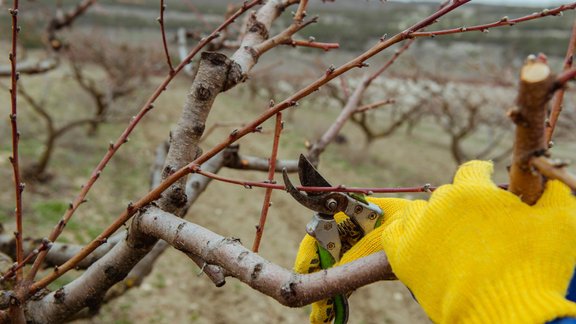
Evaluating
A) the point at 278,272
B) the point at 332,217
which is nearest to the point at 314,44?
the point at 332,217

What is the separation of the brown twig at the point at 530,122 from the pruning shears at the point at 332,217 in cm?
38

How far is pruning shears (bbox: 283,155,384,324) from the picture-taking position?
1077 millimetres

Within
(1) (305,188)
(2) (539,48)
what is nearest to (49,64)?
(1) (305,188)

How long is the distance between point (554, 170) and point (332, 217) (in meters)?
0.54

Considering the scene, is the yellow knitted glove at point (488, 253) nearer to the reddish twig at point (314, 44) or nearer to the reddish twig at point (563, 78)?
the reddish twig at point (563, 78)

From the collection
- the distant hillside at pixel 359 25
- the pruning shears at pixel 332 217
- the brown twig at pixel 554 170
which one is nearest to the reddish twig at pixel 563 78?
the brown twig at pixel 554 170

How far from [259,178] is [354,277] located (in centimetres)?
951

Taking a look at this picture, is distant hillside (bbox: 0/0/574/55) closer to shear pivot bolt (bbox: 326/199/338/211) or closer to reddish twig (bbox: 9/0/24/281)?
reddish twig (bbox: 9/0/24/281)

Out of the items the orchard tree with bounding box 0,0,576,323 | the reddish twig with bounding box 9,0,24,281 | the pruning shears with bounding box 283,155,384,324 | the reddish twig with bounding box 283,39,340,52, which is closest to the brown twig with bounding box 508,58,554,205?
the orchard tree with bounding box 0,0,576,323

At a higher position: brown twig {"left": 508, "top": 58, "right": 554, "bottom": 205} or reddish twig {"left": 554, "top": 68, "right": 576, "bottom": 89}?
reddish twig {"left": 554, "top": 68, "right": 576, "bottom": 89}

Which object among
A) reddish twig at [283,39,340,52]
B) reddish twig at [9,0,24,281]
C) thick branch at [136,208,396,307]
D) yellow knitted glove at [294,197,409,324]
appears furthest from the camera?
reddish twig at [283,39,340,52]

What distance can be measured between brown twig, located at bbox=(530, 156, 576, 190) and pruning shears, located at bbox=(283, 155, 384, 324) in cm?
44

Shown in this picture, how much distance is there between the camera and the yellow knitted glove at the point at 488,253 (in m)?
0.75

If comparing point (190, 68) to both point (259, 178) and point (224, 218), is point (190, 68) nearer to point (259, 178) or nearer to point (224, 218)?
point (224, 218)
